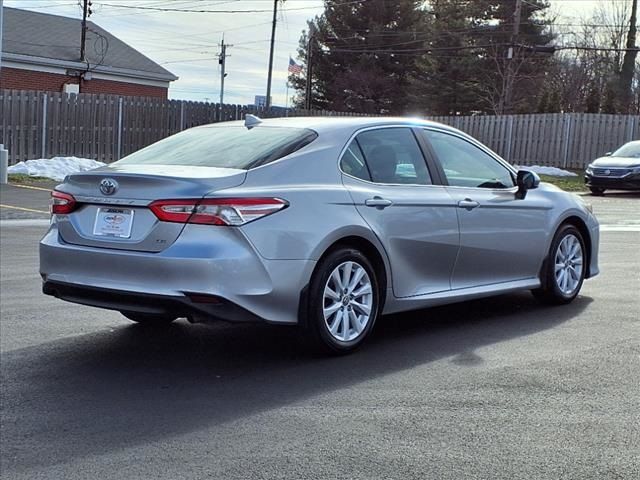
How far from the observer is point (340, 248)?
5.64 meters

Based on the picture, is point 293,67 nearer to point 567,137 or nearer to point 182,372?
point 567,137

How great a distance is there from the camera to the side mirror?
7.07 metres

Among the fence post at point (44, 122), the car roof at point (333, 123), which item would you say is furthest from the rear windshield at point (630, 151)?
the car roof at point (333, 123)

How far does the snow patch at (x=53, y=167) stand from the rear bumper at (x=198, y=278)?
58.1 feet

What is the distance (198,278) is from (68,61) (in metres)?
32.2

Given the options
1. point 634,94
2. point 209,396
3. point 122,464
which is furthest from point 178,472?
point 634,94

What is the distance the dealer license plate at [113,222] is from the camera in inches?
209

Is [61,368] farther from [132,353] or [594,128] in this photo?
[594,128]

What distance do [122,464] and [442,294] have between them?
3093 millimetres

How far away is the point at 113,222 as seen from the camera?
538 cm

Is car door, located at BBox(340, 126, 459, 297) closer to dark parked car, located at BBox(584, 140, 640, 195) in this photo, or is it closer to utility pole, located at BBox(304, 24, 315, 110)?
dark parked car, located at BBox(584, 140, 640, 195)

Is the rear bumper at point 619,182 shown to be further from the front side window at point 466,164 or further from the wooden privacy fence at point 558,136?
the front side window at point 466,164

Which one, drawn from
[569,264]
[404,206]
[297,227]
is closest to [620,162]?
[569,264]

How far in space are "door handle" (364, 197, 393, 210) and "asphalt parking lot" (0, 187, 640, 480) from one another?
0.98 m
